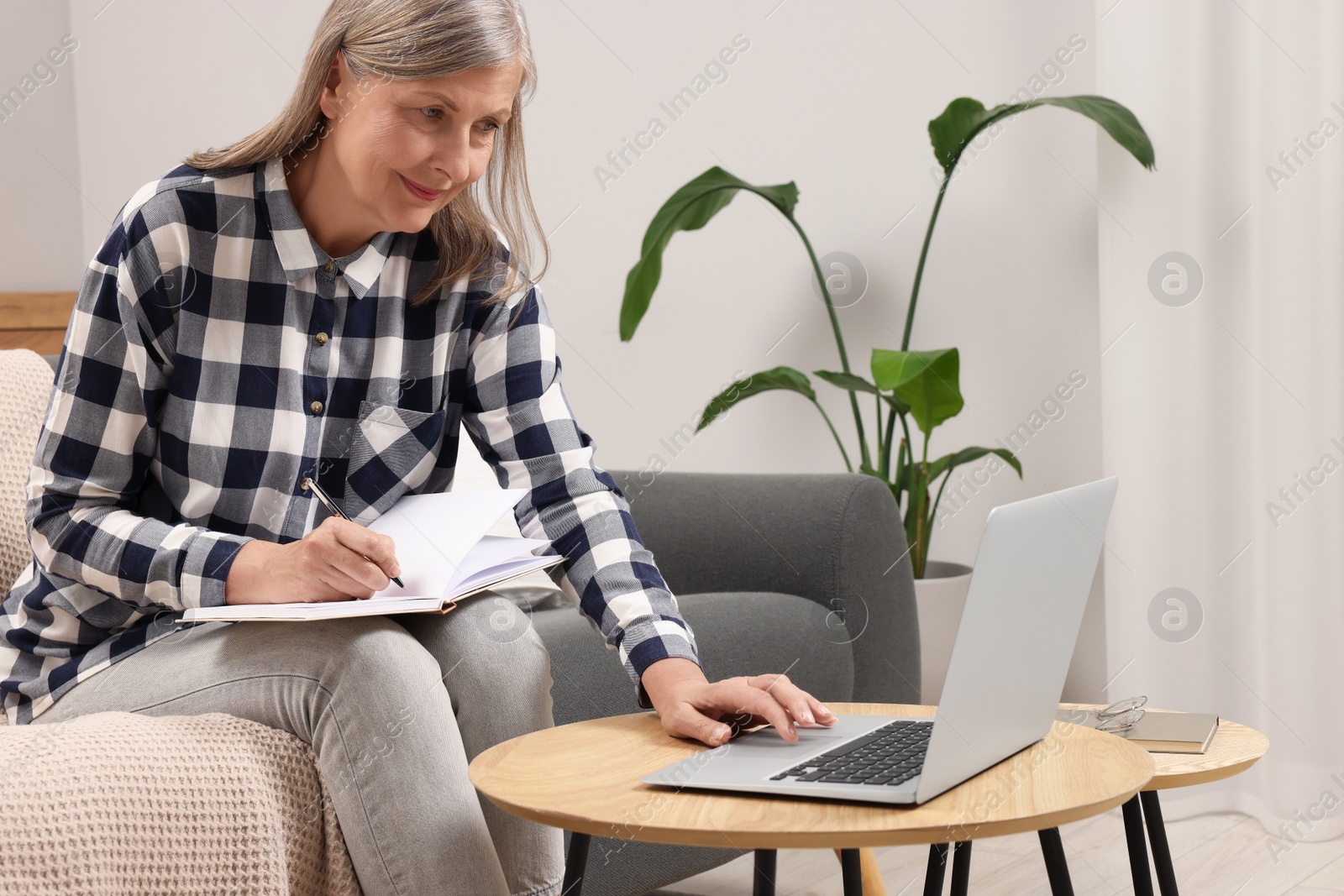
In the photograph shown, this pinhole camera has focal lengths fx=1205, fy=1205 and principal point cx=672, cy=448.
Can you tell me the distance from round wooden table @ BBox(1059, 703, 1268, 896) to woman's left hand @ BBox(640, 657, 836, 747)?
0.92 ft

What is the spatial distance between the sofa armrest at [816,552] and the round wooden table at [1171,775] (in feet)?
2.08

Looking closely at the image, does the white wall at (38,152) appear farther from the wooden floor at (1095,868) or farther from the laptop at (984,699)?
the laptop at (984,699)

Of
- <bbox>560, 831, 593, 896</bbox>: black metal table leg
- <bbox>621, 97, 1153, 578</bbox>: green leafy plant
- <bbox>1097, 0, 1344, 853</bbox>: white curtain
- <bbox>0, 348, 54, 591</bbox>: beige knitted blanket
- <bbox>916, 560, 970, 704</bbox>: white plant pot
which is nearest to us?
<bbox>560, 831, 593, 896</bbox>: black metal table leg

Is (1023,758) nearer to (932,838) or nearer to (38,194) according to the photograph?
(932,838)

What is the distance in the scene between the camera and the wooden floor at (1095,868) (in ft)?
5.29

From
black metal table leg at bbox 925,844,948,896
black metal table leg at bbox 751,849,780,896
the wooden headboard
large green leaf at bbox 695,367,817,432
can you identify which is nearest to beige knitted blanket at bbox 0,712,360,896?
black metal table leg at bbox 751,849,780,896

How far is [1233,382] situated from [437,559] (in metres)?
1.50

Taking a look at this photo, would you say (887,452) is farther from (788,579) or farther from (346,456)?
(346,456)

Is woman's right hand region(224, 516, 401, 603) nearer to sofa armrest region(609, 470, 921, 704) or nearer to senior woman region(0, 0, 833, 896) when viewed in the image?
senior woman region(0, 0, 833, 896)

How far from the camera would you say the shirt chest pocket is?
3.42ft

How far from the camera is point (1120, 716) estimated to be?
Answer: 108cm

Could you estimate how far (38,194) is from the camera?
8.65 ft

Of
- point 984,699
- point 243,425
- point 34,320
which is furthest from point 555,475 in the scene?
point 34,320

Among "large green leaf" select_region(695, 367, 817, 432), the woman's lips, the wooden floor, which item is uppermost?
the woman's lips
